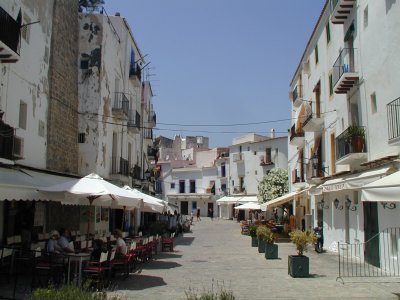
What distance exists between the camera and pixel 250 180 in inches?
2709

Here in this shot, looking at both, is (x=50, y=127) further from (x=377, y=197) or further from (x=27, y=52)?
(x=377, y=197)

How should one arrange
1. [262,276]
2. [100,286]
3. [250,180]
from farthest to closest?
[250,180], [262,276], [100,286]

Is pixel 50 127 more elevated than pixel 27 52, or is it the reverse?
pixel 27 52

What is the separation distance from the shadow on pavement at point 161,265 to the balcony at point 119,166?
9.96m

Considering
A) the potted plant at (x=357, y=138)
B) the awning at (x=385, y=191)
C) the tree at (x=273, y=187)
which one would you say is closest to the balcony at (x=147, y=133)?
the tree at (x=273, y=187)

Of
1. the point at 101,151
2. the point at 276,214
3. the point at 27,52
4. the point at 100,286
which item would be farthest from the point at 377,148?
the point at 276,214

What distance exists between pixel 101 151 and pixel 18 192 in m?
12.7

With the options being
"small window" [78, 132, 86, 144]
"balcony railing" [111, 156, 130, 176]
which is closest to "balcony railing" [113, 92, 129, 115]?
"balcony railing" [111, 156, 130, 176]

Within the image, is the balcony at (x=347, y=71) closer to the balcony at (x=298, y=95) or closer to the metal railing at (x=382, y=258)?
the metal railing at (x=382, y=258)

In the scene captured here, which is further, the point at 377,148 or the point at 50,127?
the point at 50,127

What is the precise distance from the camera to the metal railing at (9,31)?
44.3ft

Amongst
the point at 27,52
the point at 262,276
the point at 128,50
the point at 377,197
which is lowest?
the point at 262,276

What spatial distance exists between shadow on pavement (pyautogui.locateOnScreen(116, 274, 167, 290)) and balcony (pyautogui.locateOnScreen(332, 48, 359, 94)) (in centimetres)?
993

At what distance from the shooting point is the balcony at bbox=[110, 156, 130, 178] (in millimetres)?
26703
